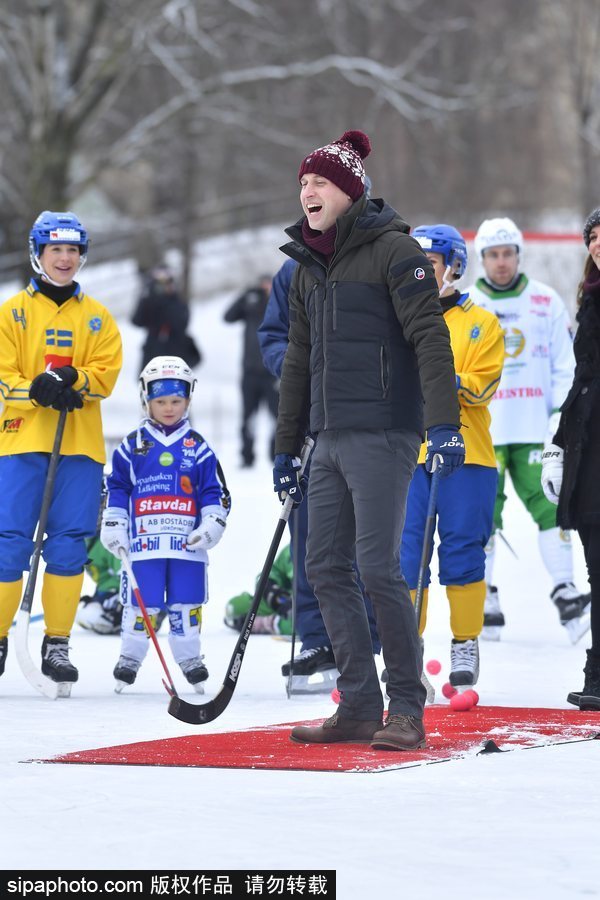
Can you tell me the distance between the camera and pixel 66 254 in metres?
6.45

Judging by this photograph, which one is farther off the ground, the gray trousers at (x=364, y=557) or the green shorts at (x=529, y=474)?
the green shorts at (x=529, y=474)

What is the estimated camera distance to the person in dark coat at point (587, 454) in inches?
230

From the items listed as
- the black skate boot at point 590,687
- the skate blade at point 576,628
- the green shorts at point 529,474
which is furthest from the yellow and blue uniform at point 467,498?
the green shorts at point 529,474

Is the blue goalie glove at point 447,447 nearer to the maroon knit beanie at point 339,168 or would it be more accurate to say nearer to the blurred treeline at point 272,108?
the maroon knit beanie at point 339,168

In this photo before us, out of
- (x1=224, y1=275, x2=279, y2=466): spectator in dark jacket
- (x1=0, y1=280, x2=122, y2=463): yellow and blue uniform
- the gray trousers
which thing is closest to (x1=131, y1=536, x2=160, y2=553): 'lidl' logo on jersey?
(x1=0, y1=280, x2=122, y2=463): yellow and blue uniform

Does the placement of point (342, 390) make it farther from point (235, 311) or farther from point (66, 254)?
point (235, 311)

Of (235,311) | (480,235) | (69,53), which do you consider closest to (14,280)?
(69,53)

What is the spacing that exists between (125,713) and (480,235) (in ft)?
10.2

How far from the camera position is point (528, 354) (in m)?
8.12

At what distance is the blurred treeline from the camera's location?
2183cm

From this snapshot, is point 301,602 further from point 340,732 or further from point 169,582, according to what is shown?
point 340,732

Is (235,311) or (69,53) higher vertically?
(69,53)

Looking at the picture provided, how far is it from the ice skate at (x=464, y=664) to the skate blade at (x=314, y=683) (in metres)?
0.44

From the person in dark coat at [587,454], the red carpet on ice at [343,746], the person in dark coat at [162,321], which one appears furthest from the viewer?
the person in dark coat at [162,321]
